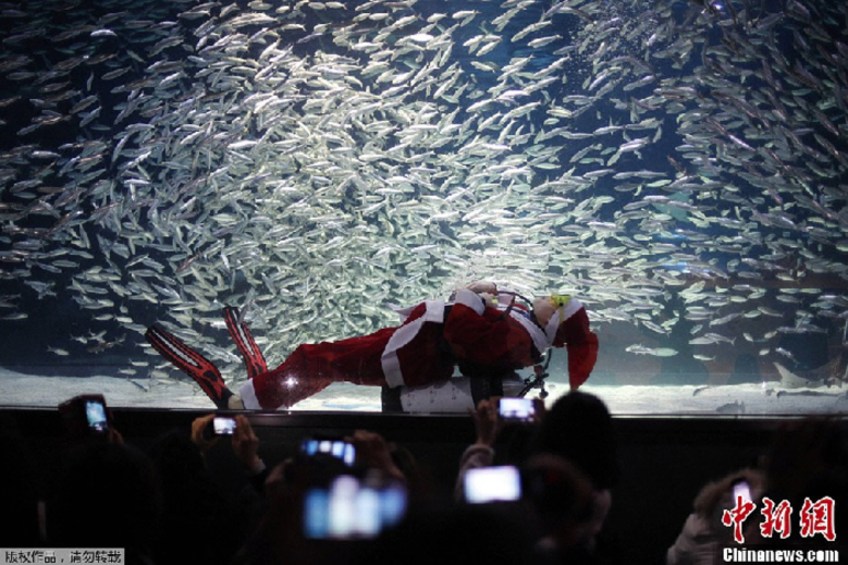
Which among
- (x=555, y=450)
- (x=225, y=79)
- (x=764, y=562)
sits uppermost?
(x=225, y=79)

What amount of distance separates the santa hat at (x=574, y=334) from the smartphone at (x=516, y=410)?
6.26ft

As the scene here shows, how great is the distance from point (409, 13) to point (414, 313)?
8.40 meters

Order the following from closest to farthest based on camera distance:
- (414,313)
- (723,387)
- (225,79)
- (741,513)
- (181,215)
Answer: (741,513) → (414,313) → (181,215) → (723,387) → (225,79)

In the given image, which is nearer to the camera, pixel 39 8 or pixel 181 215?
pixel 181 215

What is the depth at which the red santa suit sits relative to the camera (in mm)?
4254

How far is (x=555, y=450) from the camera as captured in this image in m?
2.27

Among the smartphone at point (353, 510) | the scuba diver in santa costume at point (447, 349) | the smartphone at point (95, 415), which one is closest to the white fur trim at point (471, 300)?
the scuba diver in santa costume at point (447, 349)

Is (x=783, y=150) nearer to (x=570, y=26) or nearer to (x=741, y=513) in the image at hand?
(x=570, y=26)

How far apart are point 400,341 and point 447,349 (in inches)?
11.9

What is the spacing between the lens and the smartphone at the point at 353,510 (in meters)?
1.34

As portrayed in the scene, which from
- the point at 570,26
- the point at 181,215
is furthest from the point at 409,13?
the point at 181,215

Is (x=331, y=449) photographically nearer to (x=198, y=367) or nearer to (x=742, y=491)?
(x=742, y=491)

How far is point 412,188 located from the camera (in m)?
9.03

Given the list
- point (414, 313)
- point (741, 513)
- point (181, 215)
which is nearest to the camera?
point (741, 513)
